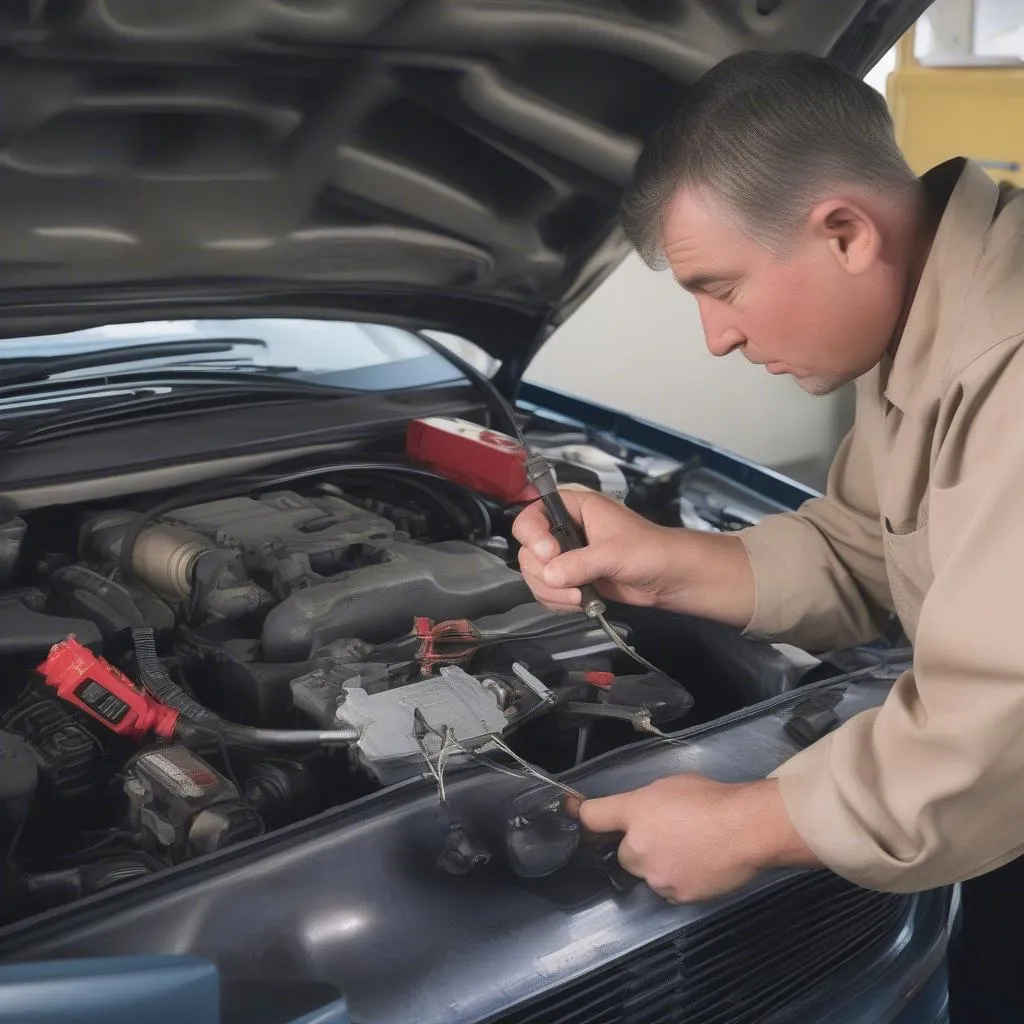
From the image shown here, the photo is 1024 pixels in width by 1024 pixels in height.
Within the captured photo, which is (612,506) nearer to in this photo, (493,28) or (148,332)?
(493,28)

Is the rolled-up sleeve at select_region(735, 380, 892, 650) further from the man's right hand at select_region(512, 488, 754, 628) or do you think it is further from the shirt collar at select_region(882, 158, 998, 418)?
the shirt collar at select_region(882, 158, 998, 418)

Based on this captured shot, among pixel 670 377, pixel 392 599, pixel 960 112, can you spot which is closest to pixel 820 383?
pixel 392 599

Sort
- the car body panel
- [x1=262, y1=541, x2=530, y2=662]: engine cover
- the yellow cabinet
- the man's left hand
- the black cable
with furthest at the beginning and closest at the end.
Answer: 1. the yellow cabinet
2. the black cable
3. [x1=262, y1=541, x2=530, y2=662]: engine cover
4. the man's left hand
5. the car body panel

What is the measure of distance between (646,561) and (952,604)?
1.47 feet

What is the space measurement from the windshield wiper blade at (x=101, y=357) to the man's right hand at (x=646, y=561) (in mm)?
711

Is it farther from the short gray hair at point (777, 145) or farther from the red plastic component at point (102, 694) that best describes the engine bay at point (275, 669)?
the short gray hair at point (777, 145)

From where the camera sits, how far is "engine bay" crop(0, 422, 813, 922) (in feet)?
3.46

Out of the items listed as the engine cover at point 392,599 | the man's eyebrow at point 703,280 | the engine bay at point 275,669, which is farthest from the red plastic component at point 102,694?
the man's eyebrow at point 703,280

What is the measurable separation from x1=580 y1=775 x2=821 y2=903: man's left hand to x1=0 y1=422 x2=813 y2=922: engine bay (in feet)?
0.45

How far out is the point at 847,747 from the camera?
997 millimetres

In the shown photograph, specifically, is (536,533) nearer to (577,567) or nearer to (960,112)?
(577,567)

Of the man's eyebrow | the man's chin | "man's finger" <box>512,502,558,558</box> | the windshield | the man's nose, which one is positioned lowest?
"man's finger" <box>512,502,558,558</box>

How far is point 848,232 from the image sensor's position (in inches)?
41.8

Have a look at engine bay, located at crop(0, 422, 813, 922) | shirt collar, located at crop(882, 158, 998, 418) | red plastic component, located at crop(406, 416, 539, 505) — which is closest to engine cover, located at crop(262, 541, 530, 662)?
engine bay, located at crop(0, 422, 813, 922)
